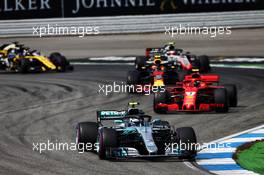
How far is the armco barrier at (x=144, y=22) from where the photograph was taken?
39562 millimetres

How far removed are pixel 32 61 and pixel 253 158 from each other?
17696 millimetres

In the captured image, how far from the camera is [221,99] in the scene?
68.8 ft

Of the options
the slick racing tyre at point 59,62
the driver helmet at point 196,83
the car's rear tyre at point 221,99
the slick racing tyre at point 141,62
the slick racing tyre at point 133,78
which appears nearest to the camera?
the car's rear tyre at point 221,99

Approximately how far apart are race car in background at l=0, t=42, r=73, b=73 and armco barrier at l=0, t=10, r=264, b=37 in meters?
7.73

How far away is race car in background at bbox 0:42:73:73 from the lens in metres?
31.8

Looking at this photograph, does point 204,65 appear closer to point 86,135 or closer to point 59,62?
point 59,62

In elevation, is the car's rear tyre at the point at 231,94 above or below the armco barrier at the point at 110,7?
below

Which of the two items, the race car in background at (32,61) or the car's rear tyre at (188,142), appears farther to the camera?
the race car in background at (32,61)

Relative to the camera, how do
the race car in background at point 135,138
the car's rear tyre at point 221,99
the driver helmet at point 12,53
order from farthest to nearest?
1. the driver helmet at point 12,53
2. the car's rear tyre at point 221,99
3. the race car in background at point 135,138

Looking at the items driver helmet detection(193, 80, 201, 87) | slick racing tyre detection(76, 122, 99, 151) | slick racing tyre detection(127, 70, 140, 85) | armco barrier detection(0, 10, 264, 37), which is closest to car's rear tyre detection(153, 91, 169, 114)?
driver helmet detection(193, 80, 201, 87)

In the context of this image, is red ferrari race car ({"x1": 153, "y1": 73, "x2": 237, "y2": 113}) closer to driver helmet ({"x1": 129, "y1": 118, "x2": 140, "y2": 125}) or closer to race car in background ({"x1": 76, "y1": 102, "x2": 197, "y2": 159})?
race car in background ({"x1": 76, "y1": 102, "x2": 197, "y2": 159})

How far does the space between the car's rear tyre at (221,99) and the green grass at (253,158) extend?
3.95m

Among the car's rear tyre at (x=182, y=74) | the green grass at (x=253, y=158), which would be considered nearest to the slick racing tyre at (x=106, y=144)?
the green grass at (x=253, y=158)

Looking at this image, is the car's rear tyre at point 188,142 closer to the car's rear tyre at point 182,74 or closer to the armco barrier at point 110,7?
the car's rear tyre at point 182,74
